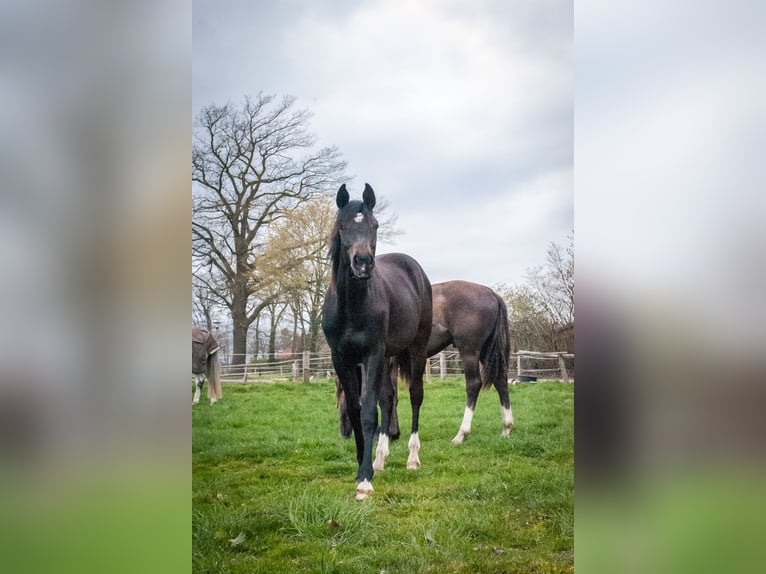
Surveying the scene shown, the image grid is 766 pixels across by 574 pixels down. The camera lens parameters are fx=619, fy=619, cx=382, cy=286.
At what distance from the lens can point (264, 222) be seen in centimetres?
330

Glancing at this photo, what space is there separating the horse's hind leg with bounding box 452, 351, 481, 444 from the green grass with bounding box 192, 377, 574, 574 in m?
0.03

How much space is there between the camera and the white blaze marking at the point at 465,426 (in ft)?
11.0

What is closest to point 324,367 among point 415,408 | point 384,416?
point 384,416

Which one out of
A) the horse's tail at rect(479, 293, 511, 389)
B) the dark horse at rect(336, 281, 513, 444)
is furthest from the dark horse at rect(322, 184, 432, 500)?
the horse's tail at rect(479, 293, 511, 389)

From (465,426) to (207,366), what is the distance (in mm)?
1422

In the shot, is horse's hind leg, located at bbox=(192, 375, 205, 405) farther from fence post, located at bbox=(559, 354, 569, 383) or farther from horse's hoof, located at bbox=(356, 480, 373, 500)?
Answer: fence post, located at bbox=(559, 354, 569, 383)

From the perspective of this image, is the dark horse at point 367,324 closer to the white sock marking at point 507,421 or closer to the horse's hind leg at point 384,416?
the horse's hind leg at point 384,416

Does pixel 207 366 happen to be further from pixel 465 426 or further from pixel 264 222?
pixel 465 426
